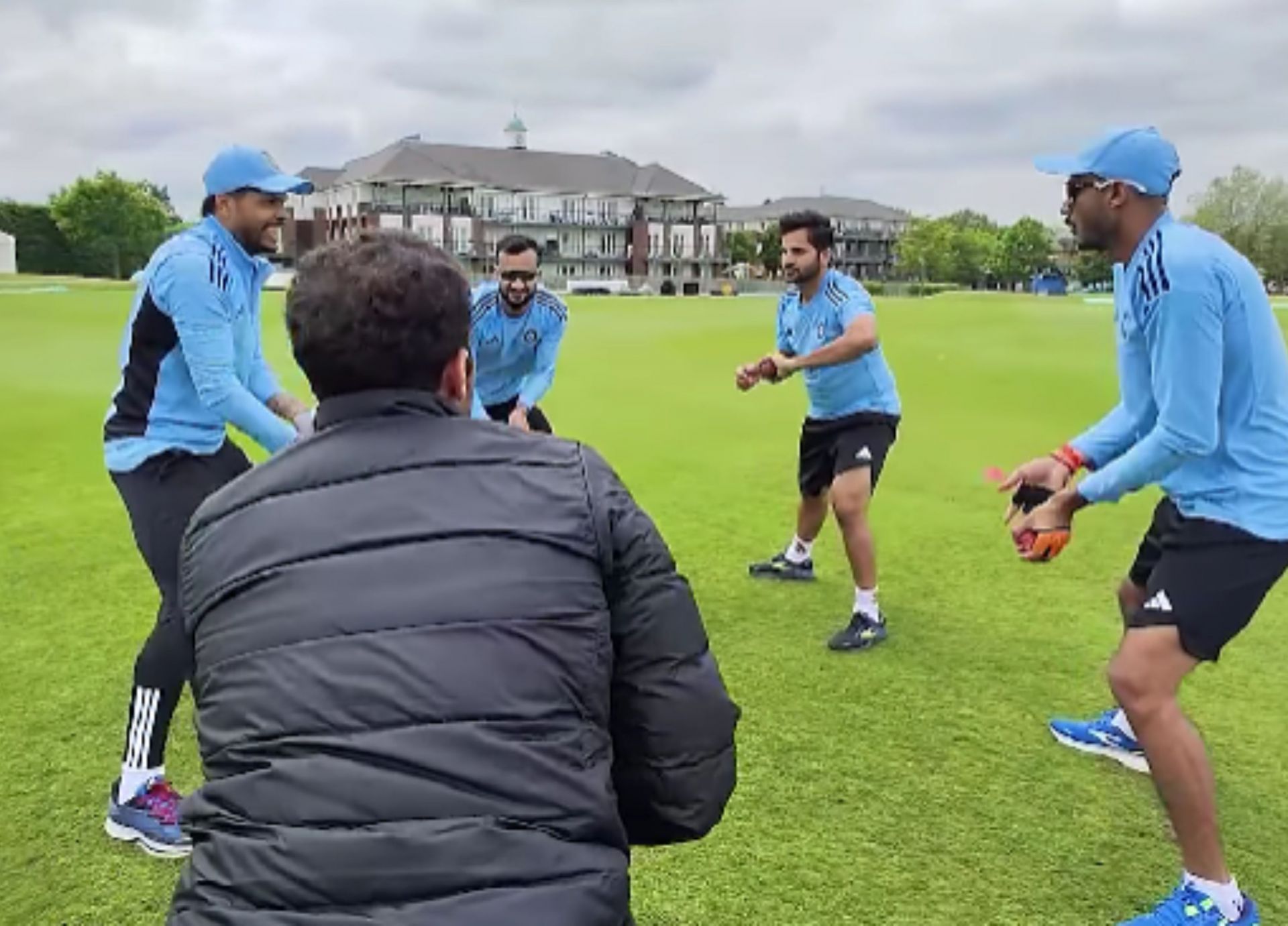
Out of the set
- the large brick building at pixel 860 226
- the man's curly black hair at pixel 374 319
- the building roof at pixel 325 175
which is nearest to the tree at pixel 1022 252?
the large brick building at pixel 860 226

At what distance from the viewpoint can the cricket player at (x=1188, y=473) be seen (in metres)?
3.64

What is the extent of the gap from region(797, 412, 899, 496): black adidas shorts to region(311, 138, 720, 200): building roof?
83159mm

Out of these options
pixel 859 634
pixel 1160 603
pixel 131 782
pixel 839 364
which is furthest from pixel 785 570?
pixel 131 782

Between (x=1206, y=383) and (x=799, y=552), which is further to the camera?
(x=799, y=552)

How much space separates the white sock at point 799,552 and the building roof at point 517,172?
271 ft

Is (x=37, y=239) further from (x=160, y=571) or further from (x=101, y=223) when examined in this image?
(x=160, y=571)

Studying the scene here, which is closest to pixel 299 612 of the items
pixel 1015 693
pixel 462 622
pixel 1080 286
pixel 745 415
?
pixel 462 622

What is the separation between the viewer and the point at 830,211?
12756cm

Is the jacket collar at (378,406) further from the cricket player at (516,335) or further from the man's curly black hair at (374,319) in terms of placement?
the cricket player at (516,335)

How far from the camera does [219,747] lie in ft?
5.98

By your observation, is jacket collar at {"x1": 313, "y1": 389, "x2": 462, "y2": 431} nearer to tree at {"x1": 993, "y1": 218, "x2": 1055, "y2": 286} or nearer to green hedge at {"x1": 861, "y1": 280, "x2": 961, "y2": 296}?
green hedge at {"x1": 861, "y1": 280, "x2": 961, "y2": 296}

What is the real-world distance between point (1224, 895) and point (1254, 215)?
279 ft

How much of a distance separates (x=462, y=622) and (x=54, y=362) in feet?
76.8

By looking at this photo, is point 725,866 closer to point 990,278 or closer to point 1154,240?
point 1154,240
